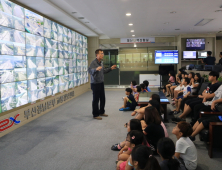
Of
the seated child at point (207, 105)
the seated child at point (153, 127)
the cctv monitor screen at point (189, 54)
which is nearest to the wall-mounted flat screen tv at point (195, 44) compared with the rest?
the cctv monitor screen at point (189, 54)

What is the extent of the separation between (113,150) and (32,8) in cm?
407

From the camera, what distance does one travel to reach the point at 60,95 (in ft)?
23.3

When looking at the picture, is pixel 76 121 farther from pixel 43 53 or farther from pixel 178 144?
pixel 178 144

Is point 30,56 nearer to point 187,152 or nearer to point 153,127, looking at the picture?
point 153,127

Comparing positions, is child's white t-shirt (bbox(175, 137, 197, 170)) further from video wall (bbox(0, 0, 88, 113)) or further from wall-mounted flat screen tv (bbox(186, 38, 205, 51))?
wall-mounted flat screen tv (bbox(186, 38, 205, 51))

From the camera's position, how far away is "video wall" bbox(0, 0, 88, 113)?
4277 millimetres

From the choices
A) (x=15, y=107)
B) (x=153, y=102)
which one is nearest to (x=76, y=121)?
(x=15, y=107)

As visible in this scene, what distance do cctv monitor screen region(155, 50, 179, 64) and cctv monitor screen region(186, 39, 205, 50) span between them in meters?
0.66

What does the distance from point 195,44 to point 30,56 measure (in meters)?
7.65

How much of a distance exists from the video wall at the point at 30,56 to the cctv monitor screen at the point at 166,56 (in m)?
4.62

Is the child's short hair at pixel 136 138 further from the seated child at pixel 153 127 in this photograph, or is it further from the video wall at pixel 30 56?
the video wall at pixel 30 56

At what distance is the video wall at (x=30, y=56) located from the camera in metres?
4.28

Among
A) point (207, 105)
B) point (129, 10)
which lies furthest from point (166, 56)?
point (207, 105)

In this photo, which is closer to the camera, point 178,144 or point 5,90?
point 178,144
